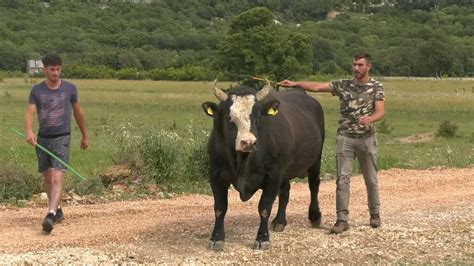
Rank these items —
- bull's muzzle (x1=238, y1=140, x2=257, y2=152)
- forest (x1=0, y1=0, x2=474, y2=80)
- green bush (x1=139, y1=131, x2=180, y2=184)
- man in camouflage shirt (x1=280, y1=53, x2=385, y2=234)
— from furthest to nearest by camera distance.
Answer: forest (x1=0, y1=0, x2=474, y2=80), green bush (x1=139, y1=131, x2=180, y2=184), man in camouflage shirt (x1=280, y1=53, x2=385, y2=234), bull's muzzle (x1=238, y1=140, x2=257, y2=152)

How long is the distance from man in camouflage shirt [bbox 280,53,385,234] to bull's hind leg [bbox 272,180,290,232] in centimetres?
66

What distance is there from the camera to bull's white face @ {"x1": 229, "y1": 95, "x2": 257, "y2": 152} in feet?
31.3

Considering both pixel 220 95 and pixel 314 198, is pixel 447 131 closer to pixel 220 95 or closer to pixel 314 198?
pixel 314 198

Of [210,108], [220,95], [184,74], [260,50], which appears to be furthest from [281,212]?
[184,74]

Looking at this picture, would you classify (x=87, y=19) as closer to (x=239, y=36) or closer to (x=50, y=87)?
(x=239, y=36)

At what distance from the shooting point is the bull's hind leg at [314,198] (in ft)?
38.4

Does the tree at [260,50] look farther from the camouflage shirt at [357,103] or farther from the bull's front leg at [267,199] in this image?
the bull's front leg at [267,199]

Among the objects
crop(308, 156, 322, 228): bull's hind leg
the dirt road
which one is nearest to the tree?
the dirt road

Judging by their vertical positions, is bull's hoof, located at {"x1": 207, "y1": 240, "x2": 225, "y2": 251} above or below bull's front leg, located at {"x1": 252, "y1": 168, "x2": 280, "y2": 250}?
below

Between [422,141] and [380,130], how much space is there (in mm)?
3679

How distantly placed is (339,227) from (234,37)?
1693 inches

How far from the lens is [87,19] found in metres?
133

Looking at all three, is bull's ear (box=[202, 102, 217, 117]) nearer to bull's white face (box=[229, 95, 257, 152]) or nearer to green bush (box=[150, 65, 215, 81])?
bull's white face (box=[229, 95, 257, 152])

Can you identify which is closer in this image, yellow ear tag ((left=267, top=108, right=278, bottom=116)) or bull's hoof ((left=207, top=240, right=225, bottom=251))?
bull's hoof ((left=207, top=240, right=225, bottom=251))
